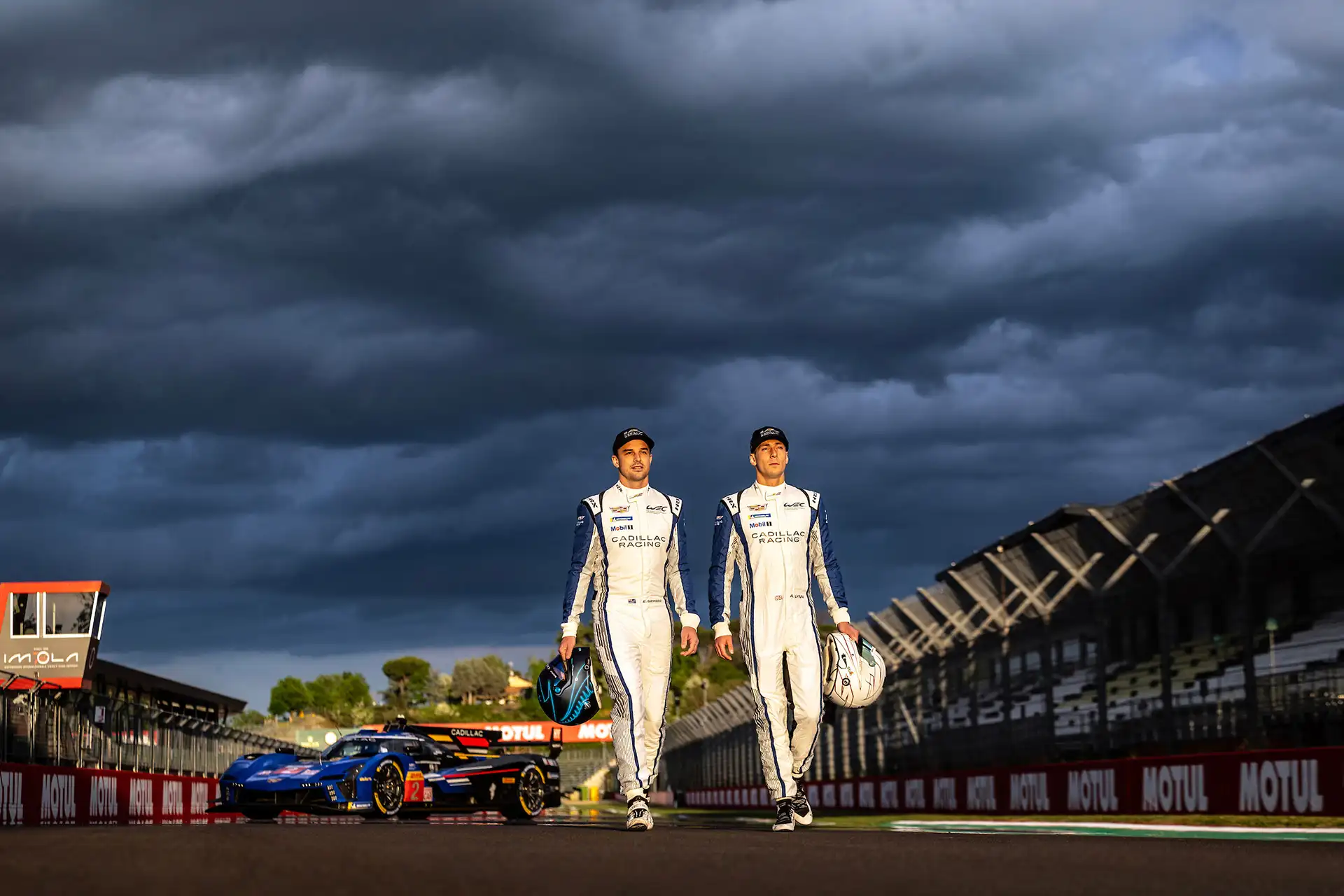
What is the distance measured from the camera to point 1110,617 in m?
15.2

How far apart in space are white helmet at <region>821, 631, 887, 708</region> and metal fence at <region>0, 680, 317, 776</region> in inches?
360

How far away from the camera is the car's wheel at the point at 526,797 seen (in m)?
18.3

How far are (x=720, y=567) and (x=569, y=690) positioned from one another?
1.27m

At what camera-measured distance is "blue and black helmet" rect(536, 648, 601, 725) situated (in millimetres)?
10484

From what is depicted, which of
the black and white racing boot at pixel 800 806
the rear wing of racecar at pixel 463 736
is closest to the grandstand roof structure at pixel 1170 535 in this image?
the black and white racing boot at pixel 800 806

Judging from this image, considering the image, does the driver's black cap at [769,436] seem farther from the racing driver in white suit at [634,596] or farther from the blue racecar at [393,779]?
the blue racecar at [393,779]

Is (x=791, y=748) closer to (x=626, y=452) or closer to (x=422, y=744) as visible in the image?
(x=626, y=452)

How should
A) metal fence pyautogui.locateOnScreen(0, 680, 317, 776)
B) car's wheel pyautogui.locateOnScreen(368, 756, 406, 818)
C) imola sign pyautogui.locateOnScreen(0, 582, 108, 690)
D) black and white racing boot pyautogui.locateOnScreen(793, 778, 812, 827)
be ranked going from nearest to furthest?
black and white racing boot pyautogui.locateOnScreen(793, 778, 812, 827) → car's wheel pyautogui.locateOnScreen(368, 756, 406, 818) → metal fence pyautogui.locateOnScreen(0, 680, 317, 776) → imola sign pyautogui.locateOnScreen(0, 582, 108, 690)

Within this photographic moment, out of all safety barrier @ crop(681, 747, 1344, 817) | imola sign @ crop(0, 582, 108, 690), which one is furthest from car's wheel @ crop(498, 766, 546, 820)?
imola sign @ crop(0, 582, 108, 690)

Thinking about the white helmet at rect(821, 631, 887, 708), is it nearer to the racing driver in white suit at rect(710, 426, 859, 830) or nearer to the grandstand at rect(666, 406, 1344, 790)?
the racing driver in white suit at rect(710, 426, 859, 830)

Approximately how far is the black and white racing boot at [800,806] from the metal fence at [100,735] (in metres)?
8.94

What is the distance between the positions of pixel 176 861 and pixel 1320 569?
9152 millimetres

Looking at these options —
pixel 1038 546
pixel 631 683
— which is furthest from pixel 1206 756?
pixel 631 683

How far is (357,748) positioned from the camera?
17.3m
